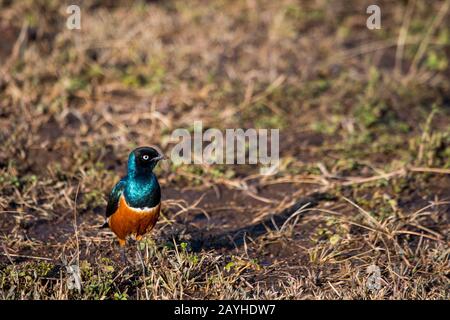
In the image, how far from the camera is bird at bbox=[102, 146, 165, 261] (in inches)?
194

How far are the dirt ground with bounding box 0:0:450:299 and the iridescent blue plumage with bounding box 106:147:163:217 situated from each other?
30 centimetres

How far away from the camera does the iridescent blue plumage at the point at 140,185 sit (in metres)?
4.93

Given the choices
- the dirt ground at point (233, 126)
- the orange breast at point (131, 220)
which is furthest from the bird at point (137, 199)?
the dirt ground at point (233, 126)

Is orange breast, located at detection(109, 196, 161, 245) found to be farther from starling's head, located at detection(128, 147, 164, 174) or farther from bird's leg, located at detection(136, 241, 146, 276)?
starling's head, located at detection(128, 147, 164, 174)

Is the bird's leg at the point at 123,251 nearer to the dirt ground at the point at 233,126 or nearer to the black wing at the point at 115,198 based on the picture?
the dirt ground at the point at 233,126

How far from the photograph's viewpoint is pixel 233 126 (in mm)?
7344

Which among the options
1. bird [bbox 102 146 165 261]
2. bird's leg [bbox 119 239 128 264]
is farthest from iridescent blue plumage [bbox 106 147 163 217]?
bird's leg [bbox 119 239 128 264]

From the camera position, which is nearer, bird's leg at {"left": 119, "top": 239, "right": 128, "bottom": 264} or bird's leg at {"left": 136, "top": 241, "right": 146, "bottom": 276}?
bird's leg at {"left": 136, "top": 241, "right": 146, "bottom": 276}

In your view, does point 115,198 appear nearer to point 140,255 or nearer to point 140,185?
point 140,185

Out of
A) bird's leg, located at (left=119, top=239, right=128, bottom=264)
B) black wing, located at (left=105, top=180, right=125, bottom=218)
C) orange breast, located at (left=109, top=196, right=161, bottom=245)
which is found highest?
black wing, located at (left=105, top=180, right=125, bottom=218)

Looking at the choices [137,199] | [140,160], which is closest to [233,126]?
[140,160]

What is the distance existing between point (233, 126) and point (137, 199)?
2.57m
